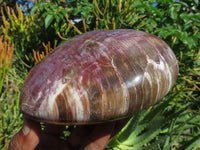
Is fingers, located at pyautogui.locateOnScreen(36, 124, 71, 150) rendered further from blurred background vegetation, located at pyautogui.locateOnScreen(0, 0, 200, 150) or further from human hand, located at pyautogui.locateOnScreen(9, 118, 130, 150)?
blurred background vegetation, located at pyautogui.locateOnScreen(0, 0, 200, 150)

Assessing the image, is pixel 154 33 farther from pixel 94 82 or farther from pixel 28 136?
pixel 28 136

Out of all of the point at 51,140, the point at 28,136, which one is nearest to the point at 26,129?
the point at 28,136

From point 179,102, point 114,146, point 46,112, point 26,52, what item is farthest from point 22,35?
point 46,112

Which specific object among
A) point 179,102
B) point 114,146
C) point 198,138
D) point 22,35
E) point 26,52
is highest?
point 22,35

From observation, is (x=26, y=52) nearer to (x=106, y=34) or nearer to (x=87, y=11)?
(x=87, y=11)

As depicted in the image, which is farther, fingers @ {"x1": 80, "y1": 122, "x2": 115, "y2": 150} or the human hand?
fingers @ {"x1": 80, "y1": 122, "x2": 115, "y2": 150}

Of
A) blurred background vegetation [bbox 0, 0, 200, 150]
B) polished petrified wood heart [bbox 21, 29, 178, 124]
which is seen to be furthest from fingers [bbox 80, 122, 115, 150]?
blurred background vegetation [bbox 0, 0, 200, 150]
